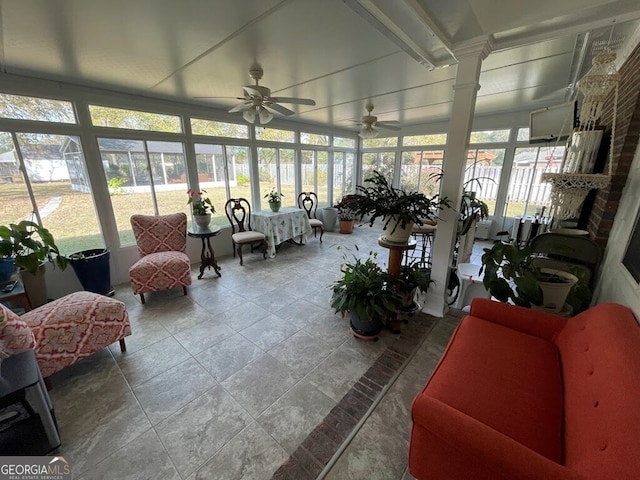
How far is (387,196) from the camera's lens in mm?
2135

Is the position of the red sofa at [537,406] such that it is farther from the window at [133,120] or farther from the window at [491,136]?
the window at [491,136]

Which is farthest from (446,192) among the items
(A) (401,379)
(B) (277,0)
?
(B) (277,0)

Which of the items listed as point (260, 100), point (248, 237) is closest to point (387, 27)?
point (260, 100)

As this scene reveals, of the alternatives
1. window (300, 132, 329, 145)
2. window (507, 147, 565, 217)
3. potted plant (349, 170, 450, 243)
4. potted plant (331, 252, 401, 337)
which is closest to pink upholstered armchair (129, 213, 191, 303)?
potted plant (331, 252, 401, 337)

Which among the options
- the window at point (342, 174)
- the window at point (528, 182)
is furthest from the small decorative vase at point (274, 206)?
the window at point (528, 182)

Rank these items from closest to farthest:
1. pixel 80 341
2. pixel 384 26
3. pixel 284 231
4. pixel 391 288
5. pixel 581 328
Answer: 1. pixel 581 328
2. pixel 384 26
3. pixel 80 341
4. pixel 391 288
5. pixel 284 231

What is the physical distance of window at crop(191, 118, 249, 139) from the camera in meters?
3.96

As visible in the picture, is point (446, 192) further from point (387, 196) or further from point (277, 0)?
point (277, 0)

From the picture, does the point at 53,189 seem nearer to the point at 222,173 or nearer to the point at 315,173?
the point at 222,173

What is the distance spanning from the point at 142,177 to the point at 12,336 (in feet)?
8.85

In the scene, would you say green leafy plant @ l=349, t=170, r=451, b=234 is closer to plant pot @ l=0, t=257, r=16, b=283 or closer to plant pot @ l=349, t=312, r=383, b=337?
plant pot @ l=349, t=312, r=383, b=337

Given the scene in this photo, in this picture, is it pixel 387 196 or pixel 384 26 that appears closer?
pixel 384 26

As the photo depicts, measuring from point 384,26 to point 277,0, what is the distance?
696mm

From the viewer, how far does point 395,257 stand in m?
2.38
